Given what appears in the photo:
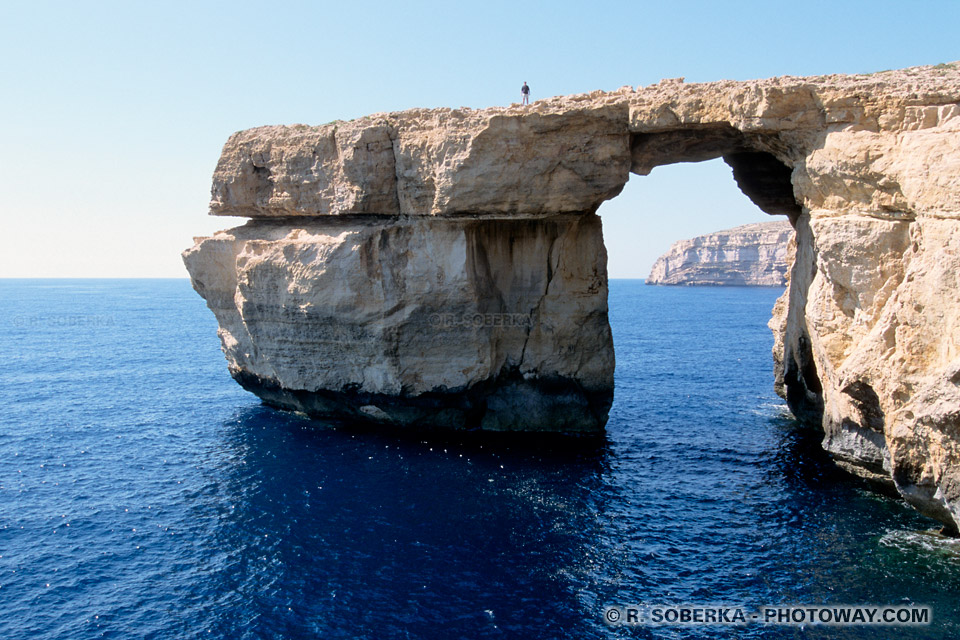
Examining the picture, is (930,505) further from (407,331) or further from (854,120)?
(407,331)

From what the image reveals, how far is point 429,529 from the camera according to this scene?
21844 millimetres

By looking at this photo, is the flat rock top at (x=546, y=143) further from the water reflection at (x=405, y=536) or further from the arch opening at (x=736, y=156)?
the water reflection at (x=405, y=536)

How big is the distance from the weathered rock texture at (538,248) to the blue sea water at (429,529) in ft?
8.00

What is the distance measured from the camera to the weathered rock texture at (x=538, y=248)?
66.3 feet

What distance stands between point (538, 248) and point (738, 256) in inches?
6214

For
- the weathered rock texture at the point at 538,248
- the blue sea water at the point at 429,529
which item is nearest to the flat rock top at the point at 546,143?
the weathered rock texture at the point at 538,248

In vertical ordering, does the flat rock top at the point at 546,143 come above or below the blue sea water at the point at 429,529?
above

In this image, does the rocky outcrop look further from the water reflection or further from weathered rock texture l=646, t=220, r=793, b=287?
weathered rock texture l=646, t=220, r=793, b=287

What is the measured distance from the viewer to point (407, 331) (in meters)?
30.5

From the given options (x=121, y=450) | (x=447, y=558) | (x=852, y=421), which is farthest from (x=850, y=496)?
(x=121, y=450)

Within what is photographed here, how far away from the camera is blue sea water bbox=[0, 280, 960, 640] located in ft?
57.2

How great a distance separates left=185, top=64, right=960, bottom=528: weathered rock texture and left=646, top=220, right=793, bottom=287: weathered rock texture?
5459 inches

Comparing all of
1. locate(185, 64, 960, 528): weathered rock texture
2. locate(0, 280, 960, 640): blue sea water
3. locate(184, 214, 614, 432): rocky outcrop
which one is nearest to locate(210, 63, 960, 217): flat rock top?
locate(185, 64, 960, 528): weathered rock texture

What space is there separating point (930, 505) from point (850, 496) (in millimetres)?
4452
